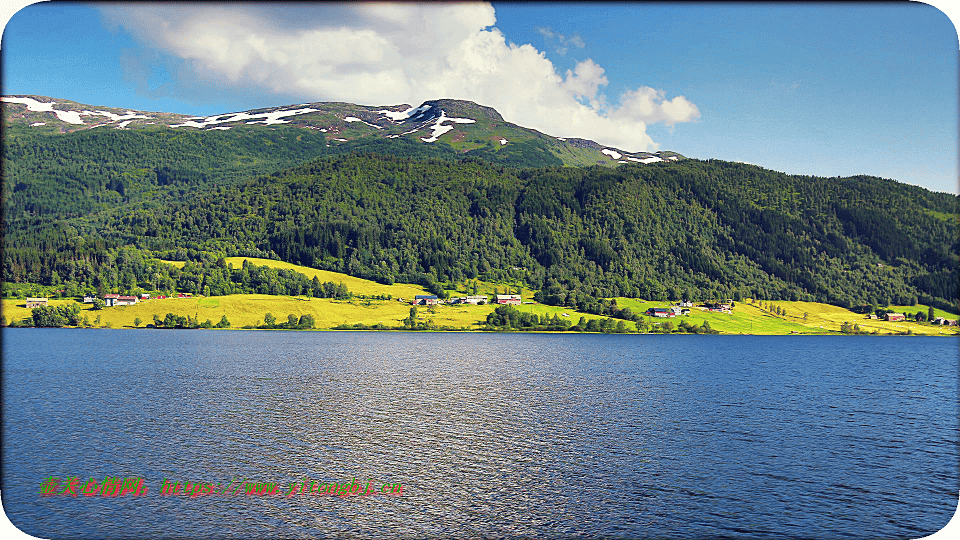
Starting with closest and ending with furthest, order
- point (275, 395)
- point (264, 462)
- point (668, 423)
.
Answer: point (264, 462), point (668, 423), point (275, 395)

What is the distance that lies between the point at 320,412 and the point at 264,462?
1920cm

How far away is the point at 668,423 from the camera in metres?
60.3

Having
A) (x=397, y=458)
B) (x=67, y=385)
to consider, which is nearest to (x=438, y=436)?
(x=397, y=458)

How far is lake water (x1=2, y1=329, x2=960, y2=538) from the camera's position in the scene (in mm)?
34188

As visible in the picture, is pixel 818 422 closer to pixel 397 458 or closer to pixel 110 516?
pixel 397 458

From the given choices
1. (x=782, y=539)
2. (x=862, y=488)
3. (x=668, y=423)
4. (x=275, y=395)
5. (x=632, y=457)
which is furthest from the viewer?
(x=275, y=395)

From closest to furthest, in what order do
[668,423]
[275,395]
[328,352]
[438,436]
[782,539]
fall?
1. [782,539]
2. [438,436]
3. [668,423]
4. [275,395]
5. [328,352]

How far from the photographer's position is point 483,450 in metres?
48.7

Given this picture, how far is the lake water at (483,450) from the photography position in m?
34.2

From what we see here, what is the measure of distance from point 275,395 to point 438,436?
94.7 ft

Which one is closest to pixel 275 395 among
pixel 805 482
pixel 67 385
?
pixel 67 385

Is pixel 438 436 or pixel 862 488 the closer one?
pixel 862 488

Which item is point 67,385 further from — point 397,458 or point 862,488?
point 862,488

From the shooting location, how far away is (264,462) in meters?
44.1
